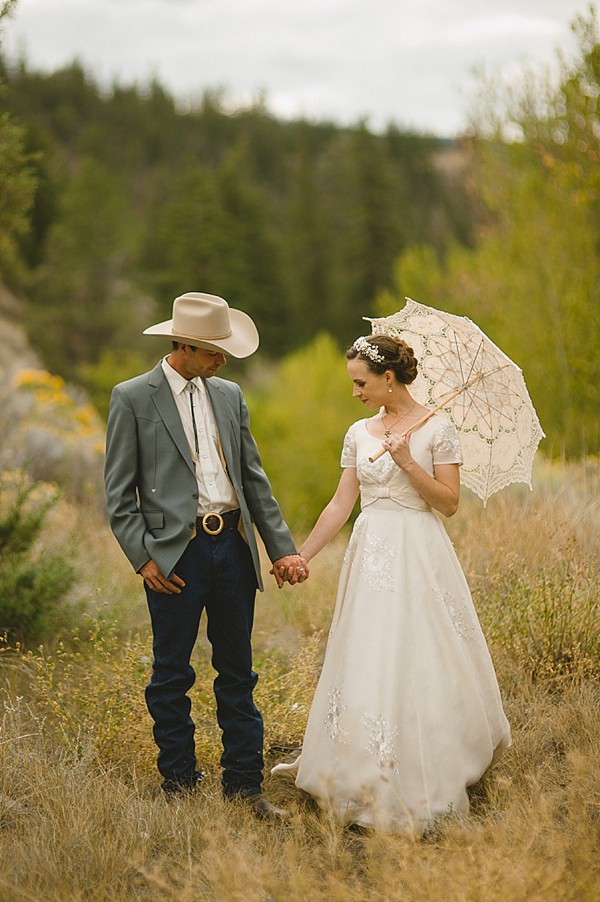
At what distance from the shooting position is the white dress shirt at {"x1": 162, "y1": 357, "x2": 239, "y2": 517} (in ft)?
11.4

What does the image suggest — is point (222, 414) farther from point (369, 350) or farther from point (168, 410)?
point (369, 350)

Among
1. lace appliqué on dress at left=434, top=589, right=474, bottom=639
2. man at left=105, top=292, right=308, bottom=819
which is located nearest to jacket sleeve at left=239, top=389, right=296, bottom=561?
man at left=105, top=292, right=308, bottom=819

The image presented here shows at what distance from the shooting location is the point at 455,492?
345 cm

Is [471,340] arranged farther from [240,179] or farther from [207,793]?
[240,179]

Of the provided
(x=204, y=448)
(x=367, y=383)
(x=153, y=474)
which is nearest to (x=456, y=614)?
(x=367, y=383)

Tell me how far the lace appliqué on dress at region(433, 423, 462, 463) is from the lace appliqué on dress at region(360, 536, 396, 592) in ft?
1.44

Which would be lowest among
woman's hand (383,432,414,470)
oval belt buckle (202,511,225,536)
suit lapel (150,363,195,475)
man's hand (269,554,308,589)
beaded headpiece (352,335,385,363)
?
man's hand (269,554,308,589)

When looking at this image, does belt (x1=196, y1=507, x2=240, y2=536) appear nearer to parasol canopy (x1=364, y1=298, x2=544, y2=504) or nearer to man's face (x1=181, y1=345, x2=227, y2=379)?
man's face (x1=181, y1=345, x2=227, y2=379)

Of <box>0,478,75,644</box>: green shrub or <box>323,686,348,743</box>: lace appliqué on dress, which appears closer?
<box>323,686,348,743</box>: lace appliqué on dress

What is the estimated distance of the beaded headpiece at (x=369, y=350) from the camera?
352cm

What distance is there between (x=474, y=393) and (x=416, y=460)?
50 centimetres

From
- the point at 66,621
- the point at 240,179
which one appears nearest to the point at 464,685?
the point at 66,621

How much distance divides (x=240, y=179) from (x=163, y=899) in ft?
118

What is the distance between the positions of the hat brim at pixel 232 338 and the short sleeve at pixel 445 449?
0.87m
